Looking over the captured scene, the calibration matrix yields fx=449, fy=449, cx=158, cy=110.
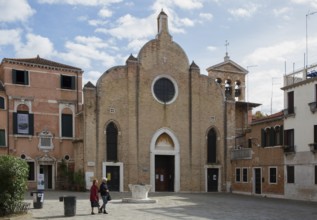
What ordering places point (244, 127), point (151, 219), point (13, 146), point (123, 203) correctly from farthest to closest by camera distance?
point (244, 127), point (13, 146), point (123, 203), point (151, 219)

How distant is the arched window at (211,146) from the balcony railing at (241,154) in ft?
5.58

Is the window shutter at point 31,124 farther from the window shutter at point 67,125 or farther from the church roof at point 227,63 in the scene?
the church roof at point 227,63

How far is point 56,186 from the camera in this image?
38688 millimetres

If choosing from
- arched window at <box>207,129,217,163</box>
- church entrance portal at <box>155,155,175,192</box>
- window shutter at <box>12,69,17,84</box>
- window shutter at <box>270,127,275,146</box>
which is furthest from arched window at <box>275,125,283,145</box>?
window shutter at <box>12,69,17,84</box>

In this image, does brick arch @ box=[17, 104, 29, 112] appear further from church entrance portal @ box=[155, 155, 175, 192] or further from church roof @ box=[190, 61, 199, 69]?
church roof @ box=[190, 61, 199, 69]

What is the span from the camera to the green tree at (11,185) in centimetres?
1897

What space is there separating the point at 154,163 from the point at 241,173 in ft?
25.6

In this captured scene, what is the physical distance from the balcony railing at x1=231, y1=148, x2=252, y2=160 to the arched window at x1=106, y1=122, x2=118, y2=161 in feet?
36.6

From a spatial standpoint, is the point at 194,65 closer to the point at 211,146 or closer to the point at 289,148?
the point at 211,146

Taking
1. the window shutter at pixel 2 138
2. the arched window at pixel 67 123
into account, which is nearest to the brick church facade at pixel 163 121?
the arched window at pixel 67 123

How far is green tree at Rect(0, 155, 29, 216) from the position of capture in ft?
62.2

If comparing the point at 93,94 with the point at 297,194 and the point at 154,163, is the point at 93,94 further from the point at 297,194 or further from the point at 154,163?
the point at 297,194

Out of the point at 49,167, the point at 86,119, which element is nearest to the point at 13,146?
the point at 49,167

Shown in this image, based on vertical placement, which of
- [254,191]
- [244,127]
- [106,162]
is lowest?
[254,191]
